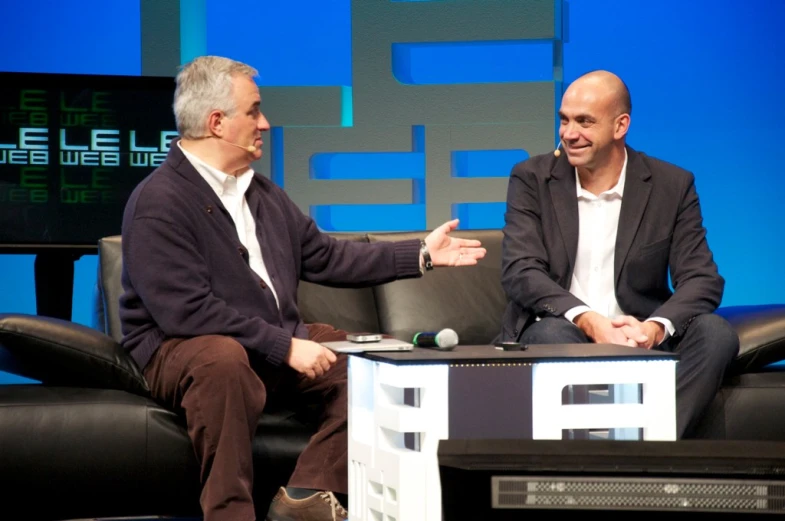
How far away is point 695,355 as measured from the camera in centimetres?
297

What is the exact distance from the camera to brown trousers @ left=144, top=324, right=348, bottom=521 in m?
2.55

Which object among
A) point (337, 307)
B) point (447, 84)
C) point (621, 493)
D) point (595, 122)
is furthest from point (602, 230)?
point (621, 493)

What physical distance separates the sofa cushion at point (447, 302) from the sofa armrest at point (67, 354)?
954 mm

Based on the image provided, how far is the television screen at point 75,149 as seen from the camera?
3998 millimetres

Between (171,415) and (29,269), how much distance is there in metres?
2.49

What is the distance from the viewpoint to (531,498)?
1.28 m

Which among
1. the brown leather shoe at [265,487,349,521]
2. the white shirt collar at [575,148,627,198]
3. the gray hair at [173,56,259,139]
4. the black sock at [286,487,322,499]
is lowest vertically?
the brown leather shoe at [265,487,349,521]

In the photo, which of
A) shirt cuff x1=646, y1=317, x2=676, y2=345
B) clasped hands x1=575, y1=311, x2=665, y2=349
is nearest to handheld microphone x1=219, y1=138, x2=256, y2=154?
clasped hands x1=575, y1=311, x2=665, y2=349

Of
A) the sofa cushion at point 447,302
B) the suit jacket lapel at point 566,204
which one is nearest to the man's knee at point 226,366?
the sofa cushion at point 447,302

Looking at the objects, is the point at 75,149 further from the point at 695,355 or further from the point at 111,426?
the point at 695,355

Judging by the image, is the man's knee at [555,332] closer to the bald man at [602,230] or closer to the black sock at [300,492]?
the bald man at [602,230]

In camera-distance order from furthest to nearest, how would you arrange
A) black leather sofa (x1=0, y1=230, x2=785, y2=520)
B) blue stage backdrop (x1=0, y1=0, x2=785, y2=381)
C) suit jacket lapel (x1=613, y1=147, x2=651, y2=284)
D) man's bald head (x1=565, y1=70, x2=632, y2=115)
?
1. blue stage backdrop (x1=0, y1=0, x2=785, y2=381)
2. man's bald head (x1=565, y1=70, x2=632, y2=115)
3. suit jacket lapel (x1=613, y1=147, x2=651, y2=284)
4. black leather sofa (x1=0, y1=230, x2=785, y2=520)

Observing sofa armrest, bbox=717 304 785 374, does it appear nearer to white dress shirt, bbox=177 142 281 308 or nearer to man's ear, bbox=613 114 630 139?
man's ear, bbox=613 114 630 139

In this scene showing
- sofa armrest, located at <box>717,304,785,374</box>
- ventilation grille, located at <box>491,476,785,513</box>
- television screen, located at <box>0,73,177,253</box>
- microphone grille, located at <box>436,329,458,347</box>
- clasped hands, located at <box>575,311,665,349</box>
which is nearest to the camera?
ventilation grille, located at <box>491,476,785,513</box>
